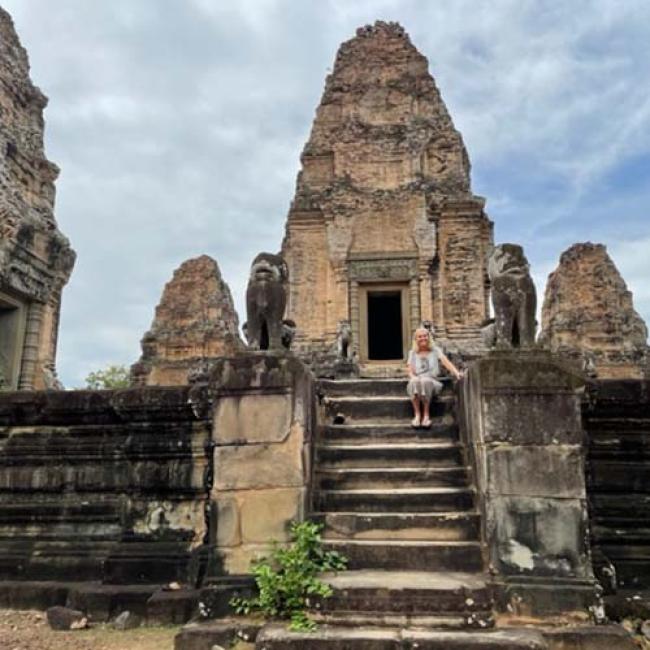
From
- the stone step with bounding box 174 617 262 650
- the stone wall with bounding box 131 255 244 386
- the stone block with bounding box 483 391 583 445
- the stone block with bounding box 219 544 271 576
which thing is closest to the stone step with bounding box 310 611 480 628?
the stone step with bounding box 174 617 262 650

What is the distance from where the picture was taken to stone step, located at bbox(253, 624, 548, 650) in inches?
154

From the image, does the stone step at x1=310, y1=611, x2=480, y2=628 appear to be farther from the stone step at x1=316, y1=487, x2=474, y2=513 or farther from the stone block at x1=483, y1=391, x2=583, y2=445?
the stone block at x1=483, y1=391, x2=583, y2=445

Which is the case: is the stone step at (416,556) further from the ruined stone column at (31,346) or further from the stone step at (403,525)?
the ruined stone column at (31,346)

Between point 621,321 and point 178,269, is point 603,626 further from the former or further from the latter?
point 178,269

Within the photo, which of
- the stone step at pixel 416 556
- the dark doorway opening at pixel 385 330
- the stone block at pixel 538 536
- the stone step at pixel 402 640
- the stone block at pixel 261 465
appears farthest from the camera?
the dark doorway opening at pixel 385 330

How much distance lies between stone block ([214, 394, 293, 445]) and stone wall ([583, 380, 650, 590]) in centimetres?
258

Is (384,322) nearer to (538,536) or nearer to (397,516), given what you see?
(397,516)

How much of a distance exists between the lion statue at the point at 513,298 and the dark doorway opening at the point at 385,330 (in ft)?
53.1

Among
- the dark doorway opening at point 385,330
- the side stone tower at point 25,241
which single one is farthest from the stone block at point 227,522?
the dark doorway opening at point 385,330

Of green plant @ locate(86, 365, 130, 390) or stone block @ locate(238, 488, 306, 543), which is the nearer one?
stone block @ locate(238, 488, 306, 543)

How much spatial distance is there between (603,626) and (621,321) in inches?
902

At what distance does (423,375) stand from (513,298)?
1325 mm

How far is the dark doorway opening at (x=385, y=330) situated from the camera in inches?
888

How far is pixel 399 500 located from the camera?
542 centimetres
